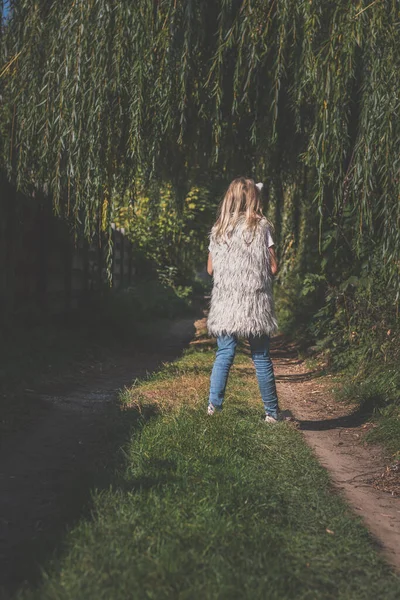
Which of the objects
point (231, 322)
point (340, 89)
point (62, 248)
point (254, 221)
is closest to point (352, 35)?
point (340, 89)

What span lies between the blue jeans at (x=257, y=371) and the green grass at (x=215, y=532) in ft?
2.14

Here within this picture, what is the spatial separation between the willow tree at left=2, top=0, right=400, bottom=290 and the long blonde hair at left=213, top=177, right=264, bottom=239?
450mm

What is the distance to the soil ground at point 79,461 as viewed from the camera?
340cm

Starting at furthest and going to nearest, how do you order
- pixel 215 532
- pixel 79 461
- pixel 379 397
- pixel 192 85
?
pixel 379 397, pixel 192 85, pixel 79 461, pixel 215 532

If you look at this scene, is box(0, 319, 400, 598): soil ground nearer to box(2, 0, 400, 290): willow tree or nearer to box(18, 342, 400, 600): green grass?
box(18, 342, 400, 600): green grass

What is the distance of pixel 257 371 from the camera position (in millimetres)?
5664

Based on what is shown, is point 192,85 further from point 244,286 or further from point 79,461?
point 79,461

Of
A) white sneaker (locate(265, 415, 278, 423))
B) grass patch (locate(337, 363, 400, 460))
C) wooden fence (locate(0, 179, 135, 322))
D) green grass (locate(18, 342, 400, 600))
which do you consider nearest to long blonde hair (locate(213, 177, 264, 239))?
white sneaker (locate(265, 415, 278, 423))

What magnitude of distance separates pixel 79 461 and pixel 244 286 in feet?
5.59

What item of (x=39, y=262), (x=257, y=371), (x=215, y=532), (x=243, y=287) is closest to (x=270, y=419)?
(x=257, y=371)

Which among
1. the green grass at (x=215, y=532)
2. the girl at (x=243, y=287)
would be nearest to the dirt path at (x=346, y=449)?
the green grass at (x=215, y=532)

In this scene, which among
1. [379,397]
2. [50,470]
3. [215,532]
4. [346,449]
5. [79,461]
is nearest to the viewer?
[215,532]

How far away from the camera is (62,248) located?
1062 centimetres

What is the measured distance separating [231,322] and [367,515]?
1.95m
